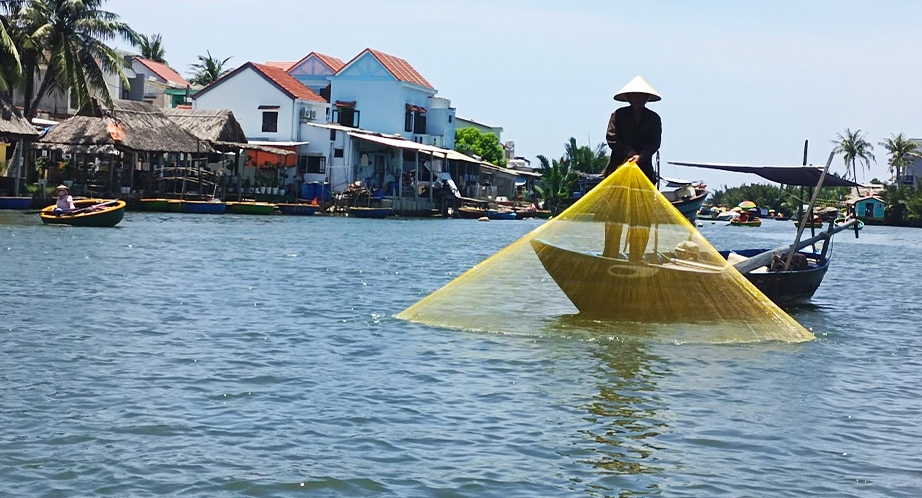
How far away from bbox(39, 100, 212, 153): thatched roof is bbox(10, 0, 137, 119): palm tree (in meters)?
0.85

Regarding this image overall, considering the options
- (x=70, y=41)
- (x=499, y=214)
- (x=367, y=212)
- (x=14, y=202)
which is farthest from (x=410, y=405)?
(x=499, y=214)

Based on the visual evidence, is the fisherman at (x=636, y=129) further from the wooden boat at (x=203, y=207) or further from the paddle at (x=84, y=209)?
the wooden boat at (x=203, y=207)

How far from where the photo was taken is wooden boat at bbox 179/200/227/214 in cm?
4634

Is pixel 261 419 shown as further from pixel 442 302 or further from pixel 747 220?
pixel 747 220

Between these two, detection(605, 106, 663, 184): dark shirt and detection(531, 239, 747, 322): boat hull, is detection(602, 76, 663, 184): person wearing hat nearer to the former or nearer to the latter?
detection(605, 106, 663, 184): dark shirt

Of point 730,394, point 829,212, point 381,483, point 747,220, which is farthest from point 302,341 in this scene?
point 747,220

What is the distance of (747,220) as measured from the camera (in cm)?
8225

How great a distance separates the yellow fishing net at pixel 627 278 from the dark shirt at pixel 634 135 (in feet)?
2.78

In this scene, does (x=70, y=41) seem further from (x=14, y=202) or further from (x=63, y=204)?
(x=63, y=204)

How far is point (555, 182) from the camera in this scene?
73938 mm

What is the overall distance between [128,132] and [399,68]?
86.4ft

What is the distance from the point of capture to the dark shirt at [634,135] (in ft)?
41.4

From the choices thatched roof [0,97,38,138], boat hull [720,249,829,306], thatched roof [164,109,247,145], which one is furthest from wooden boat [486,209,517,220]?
boat hull [720,249,829,306]

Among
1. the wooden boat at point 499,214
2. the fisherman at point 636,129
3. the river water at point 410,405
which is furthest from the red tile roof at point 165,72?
the fisherman at point 636,129
